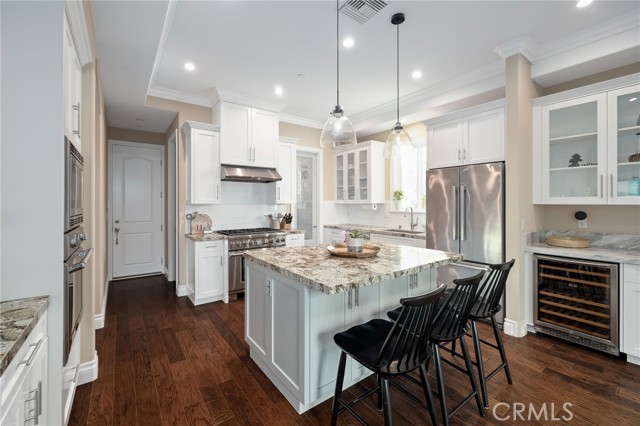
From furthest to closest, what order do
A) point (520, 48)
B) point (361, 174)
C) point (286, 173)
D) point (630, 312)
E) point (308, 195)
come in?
point (308, 195)
point (361, 174)
point (286, 173)
point (520, 48)
point (630, 312)

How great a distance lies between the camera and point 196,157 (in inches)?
165

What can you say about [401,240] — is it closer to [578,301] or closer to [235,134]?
[578,301]

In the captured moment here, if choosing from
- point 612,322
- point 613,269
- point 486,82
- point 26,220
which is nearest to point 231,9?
point 26,220

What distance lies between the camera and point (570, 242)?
3.04m

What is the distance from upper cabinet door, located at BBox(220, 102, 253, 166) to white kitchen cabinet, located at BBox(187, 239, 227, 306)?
1249mm

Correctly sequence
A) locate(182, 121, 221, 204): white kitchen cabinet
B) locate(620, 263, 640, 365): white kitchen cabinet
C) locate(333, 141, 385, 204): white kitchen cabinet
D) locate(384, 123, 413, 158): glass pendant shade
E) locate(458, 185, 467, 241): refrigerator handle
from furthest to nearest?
locate(333, 141, 385, 204): white kitchen cabinet, locate(182, 121, 221, 204): white kitchen cabinet, locate(458, 185, 467, 241): refrigerator handle, locate(384, 123, 413, 158): glass pendant shade, locate(620, 263, 640, 365): white kitchen cabinet

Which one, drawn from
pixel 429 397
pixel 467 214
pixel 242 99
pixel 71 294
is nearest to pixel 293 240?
pixel 242 99

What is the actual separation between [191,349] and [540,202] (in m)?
3.84

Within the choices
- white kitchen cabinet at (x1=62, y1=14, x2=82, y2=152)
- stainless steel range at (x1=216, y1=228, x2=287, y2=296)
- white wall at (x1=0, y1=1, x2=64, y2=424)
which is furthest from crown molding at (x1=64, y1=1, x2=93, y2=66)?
stainless steel range at (x1=216, y1=228, x2=287, y2=296)

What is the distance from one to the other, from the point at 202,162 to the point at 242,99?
111cm

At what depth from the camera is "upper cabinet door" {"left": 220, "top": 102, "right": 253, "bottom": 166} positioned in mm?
4340

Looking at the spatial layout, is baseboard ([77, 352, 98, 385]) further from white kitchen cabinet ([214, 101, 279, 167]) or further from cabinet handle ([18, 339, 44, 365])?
white kitchen cabinet ([214, 101, 279, 167])

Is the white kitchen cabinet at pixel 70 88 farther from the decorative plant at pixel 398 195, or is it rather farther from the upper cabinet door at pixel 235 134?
the decorative plant at pixel 398 195

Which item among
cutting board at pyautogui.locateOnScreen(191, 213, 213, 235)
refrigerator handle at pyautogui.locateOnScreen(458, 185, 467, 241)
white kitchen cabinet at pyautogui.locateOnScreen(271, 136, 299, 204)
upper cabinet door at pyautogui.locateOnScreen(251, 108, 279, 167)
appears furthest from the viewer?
white kitchen cabinet at pyautogui.locateOnScreen(271, 136, 299, 204)
